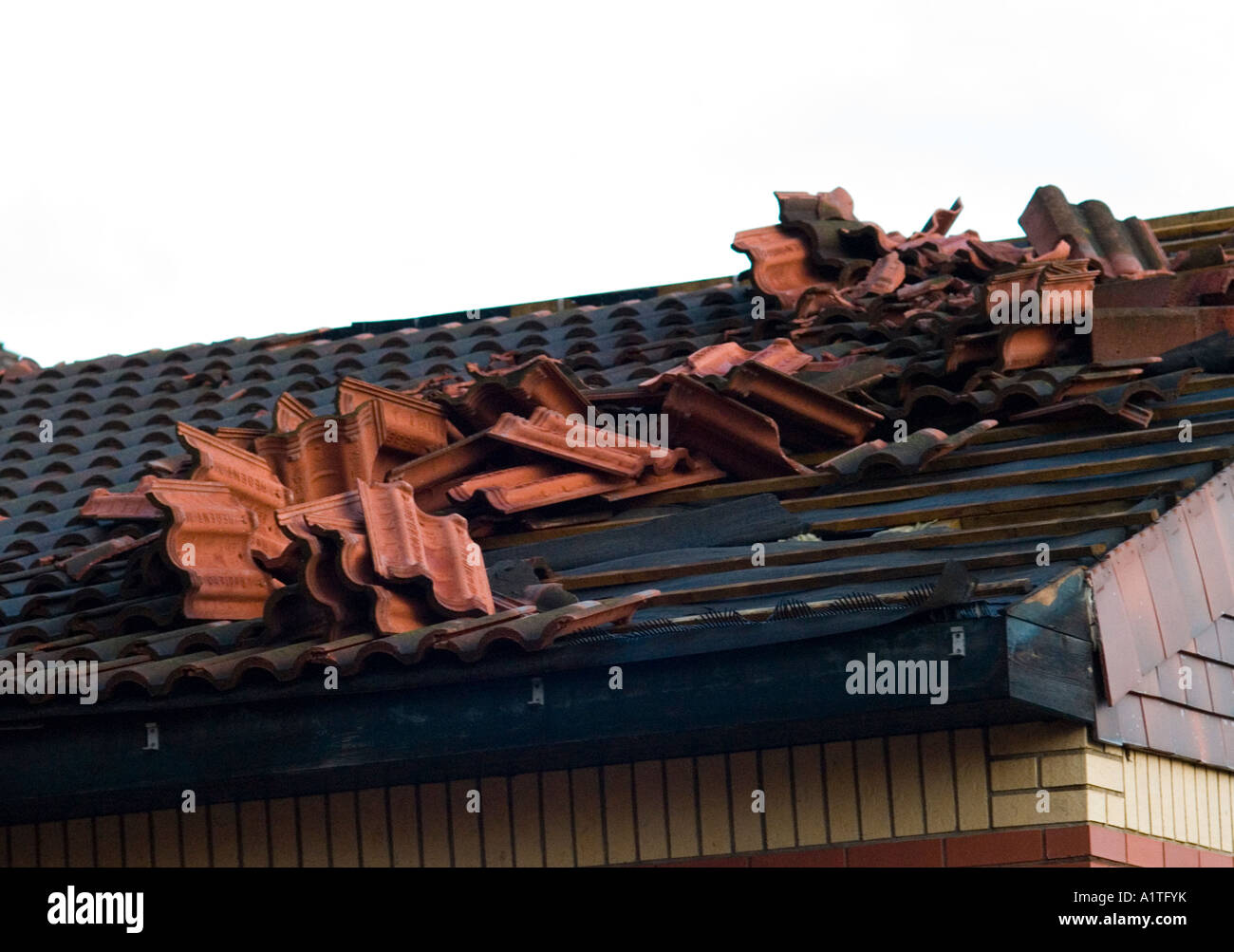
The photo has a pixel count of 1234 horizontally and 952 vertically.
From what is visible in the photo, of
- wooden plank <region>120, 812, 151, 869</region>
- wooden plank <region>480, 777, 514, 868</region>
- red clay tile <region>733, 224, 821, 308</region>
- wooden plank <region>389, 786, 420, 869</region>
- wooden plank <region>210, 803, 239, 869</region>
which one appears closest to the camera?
wooden plank <region>480, 777, 514, 868</region>

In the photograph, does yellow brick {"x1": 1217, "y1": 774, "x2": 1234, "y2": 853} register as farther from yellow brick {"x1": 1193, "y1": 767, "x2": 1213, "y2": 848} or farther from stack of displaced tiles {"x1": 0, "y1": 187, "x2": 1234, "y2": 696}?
stack of displaced tiles {"x1": 0, "y1": 187, "x2": 1234, "y2": 696}

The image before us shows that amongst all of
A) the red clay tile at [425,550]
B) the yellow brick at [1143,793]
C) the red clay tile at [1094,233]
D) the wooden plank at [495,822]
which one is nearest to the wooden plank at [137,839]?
the wooden plank at [495,822]

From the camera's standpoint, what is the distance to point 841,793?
219 inches

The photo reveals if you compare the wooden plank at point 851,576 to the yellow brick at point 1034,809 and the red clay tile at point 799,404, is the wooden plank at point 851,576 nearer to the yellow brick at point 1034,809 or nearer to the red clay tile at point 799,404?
the yellow brick at point 1034,809

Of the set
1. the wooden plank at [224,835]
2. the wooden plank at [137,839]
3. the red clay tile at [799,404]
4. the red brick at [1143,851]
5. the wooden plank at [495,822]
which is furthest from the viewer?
the red clay tile at [799,404]

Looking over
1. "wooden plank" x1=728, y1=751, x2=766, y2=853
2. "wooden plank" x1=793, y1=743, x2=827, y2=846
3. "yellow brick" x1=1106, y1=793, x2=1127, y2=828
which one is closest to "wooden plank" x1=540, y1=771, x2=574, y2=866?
"wooden plank" x1=728, y1=751, x2=766, y2=853

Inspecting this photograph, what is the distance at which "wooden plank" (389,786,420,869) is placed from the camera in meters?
6.02

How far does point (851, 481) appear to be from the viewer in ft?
21.9

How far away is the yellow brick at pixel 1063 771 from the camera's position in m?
5.28

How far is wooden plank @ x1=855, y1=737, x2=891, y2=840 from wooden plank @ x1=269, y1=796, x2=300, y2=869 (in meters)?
2.02

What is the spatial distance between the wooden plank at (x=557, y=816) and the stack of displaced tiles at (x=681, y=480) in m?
0.60

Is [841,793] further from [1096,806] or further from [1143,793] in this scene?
[1143,793]

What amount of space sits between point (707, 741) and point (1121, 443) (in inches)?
78.6
